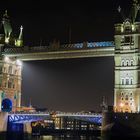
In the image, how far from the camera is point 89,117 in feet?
293

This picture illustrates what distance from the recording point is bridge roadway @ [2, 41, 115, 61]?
307 feet

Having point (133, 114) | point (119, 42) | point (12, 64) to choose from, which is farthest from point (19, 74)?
point (133, 114)

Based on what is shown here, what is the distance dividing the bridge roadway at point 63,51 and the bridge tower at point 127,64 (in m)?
2.23

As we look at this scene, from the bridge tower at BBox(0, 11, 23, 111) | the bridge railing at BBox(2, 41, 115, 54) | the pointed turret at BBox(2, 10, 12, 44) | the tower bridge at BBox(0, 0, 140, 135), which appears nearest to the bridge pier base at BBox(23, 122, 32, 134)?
the tower bridge at BBox(0, 0, 140, 135)

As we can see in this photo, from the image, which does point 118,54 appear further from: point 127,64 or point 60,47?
point 60,47

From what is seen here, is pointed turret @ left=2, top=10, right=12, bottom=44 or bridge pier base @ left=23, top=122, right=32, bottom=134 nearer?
bridge pier base @ left=23, top=122, right=32, bottom=134

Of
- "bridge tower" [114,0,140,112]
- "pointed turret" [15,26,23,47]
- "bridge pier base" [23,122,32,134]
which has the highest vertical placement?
"pointed turret" [15,26,23,47]

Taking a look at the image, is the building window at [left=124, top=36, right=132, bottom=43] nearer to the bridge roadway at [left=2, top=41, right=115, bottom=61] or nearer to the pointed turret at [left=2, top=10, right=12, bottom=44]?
A: the bridge roadway at [left=2, top=41, right=115, bottom=61]

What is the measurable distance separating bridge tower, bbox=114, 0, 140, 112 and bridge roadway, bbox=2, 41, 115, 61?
223 cm

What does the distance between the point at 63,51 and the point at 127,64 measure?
40.0ft

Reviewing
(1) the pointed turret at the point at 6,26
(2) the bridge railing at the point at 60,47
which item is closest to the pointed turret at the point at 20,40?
(1) the pointed turret at the point at 6,26

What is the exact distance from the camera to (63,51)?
9638 centimetres

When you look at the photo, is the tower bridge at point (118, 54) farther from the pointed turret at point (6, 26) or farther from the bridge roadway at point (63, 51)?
the pointed turret at point (6, 26)

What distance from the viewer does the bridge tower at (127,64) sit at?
89625 millimetres
